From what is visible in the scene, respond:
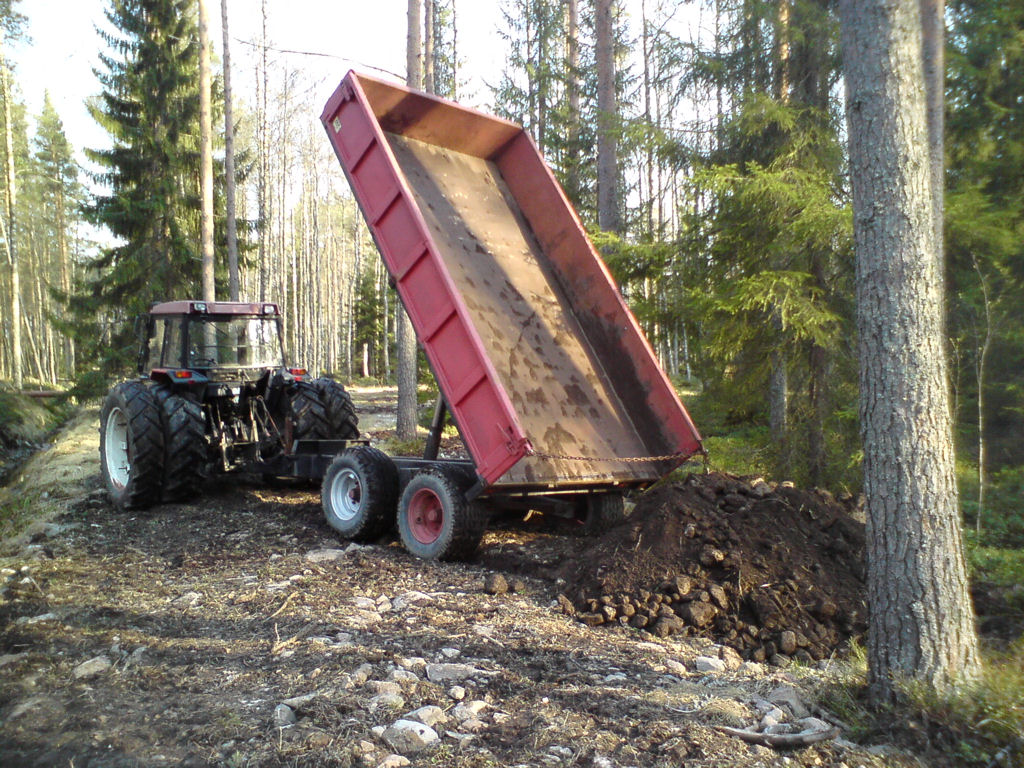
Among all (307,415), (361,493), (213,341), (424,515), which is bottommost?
(424,515)

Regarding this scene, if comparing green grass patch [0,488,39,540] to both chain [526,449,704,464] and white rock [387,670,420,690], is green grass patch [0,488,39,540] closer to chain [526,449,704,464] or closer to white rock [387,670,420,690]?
chain [526,449,704,464]

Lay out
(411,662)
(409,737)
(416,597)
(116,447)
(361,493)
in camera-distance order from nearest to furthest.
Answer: (409,737)
(411,662)
(416,597)
(361,493)
(116,447)

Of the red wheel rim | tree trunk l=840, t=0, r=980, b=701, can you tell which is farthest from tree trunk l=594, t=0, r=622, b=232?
tree trunk l=840, t=0, r=980, b=701

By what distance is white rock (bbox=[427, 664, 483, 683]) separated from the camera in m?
3.77

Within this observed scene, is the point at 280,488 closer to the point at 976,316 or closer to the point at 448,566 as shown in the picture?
the point at 448,566

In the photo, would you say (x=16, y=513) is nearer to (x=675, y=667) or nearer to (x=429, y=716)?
(x=429, y=716)

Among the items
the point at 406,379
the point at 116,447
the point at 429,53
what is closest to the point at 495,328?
the point at 116,447

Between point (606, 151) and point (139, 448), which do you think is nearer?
point (139, 448)

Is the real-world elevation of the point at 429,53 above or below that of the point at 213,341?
above

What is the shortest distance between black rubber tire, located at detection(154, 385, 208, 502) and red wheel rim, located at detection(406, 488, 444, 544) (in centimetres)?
302

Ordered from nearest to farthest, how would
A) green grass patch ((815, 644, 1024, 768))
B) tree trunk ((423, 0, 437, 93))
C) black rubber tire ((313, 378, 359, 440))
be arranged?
green grass patch ((815, 644, 1024, 768)), black rubber tire ((313, 378, 359, 440)), tree trunk ((423, 0, 437, 93))

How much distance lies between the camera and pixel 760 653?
4.36 m

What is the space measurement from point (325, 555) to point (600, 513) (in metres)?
2.34

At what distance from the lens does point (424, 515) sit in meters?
6.33
